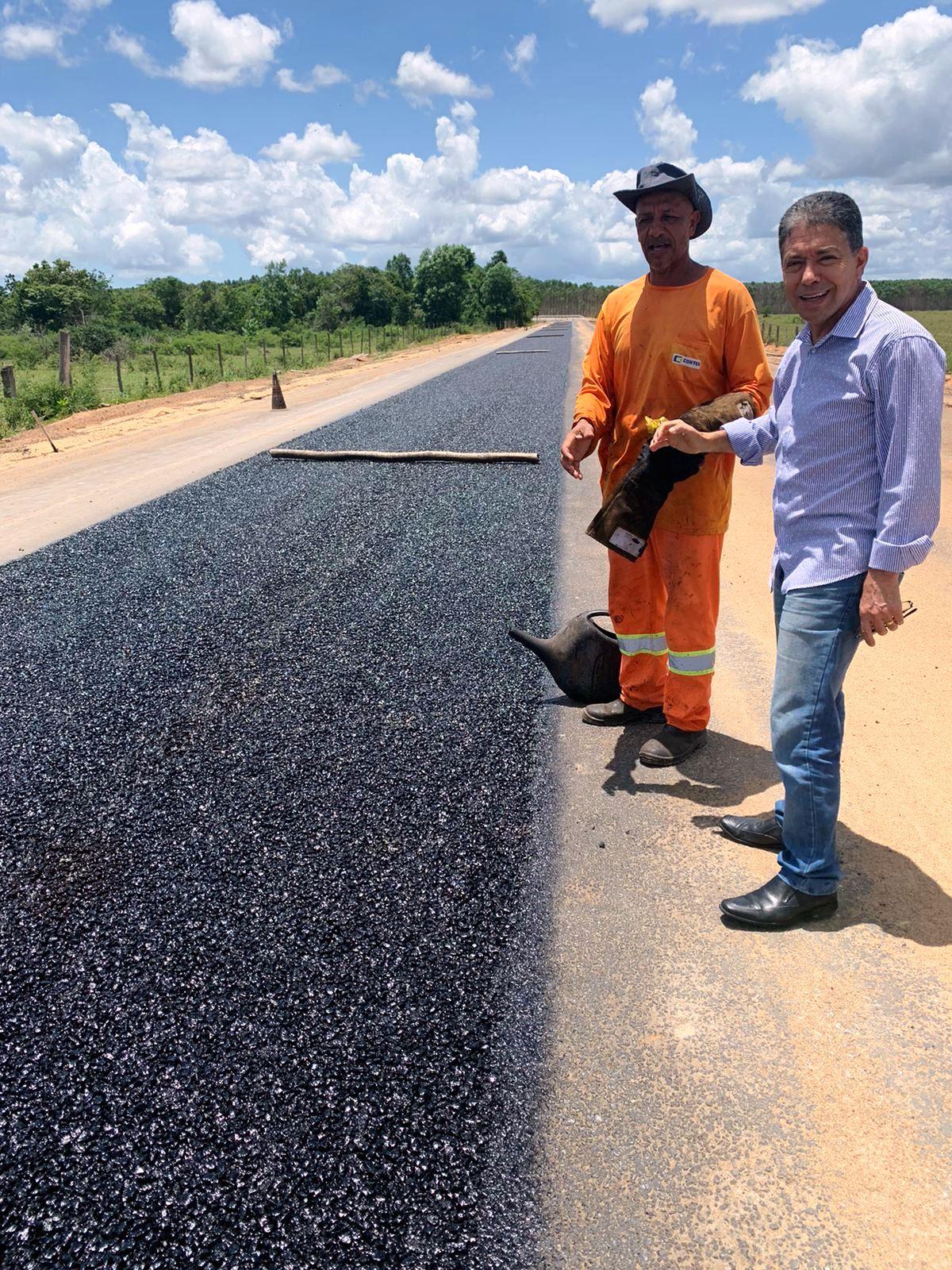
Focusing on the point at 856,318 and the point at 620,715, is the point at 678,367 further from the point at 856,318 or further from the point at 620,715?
Result: the point at 620,715

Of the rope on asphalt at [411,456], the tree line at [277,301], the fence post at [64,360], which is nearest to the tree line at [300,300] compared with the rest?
the tree line at [277,301]

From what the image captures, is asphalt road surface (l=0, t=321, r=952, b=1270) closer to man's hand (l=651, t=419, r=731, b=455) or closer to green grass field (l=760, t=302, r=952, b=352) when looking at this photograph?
man's hand (l=651, t=419, r=731, b=455)

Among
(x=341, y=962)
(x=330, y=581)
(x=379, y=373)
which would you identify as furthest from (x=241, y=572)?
(x=379, y=373)

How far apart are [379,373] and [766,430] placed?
24183 millimetres

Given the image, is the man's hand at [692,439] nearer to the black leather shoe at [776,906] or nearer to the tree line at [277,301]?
the black leather shoe at [776,906]

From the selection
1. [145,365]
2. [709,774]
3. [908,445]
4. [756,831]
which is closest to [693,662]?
[709,774]

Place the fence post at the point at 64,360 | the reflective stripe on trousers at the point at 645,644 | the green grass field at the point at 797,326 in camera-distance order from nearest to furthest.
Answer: the reflective stripe on trousers at the point at 645,644 < the fence post at the point at 64,360 < the green grass field at the point at 797,326

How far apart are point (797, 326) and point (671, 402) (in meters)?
56.5

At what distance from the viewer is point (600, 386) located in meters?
3.39

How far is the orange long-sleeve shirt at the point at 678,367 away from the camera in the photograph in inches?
121

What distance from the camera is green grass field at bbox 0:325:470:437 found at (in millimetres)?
17059

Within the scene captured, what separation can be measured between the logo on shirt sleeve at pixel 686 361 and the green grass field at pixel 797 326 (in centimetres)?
2447

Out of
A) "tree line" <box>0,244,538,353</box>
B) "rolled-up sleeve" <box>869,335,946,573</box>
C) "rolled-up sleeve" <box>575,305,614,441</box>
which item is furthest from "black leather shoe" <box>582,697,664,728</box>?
"tree line" <box>0,244,538,353</box>

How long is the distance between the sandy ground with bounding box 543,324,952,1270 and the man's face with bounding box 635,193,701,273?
1.97 m
